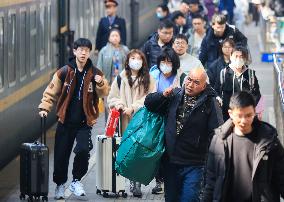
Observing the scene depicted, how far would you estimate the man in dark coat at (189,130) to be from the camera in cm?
1036

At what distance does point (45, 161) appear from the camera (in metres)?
13.0

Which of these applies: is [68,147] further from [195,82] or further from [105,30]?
[105,30]

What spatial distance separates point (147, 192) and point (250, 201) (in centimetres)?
508

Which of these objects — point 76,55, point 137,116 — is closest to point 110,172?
point 76,55

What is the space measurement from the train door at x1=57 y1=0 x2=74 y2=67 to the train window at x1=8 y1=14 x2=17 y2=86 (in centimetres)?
368

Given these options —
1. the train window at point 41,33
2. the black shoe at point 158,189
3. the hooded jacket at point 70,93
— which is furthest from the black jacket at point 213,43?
the hooded jacket at point 70,93

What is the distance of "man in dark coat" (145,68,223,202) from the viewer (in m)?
10.4

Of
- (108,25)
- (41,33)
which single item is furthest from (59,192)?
(108,25)

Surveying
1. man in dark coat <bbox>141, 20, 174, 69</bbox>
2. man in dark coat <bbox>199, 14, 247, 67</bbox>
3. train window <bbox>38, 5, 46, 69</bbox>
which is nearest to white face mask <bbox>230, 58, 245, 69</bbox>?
man in dark coat <bbox>141, 20, 174, 69</bbox>

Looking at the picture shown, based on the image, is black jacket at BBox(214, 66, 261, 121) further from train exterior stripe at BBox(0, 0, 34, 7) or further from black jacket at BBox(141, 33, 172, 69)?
train exterior stripe at BBox(0, 0, 34, 7)

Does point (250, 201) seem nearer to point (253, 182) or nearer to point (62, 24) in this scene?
point (253, 182)

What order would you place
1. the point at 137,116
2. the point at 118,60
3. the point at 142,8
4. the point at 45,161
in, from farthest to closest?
the point at 142,8 < the point at 118,60 < the point at 45,161 < the point at 137,116

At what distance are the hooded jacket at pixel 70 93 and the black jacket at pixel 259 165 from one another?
439cm

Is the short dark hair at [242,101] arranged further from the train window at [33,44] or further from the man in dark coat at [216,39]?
the train window at [33,44]
